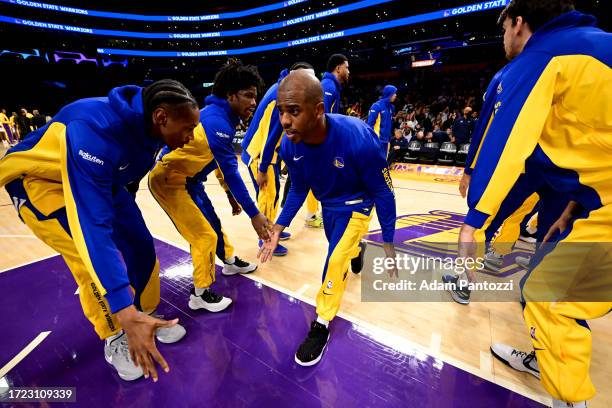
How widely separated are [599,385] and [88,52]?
3987 centimetres

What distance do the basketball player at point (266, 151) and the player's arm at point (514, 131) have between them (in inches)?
96.0

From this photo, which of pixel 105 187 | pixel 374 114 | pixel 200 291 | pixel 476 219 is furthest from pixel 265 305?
pixel 374 114

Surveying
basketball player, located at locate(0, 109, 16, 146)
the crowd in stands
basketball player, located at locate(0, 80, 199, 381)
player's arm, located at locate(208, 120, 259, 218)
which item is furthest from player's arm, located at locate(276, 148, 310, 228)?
basketball player, located at locate(0, 109, 16, 146)

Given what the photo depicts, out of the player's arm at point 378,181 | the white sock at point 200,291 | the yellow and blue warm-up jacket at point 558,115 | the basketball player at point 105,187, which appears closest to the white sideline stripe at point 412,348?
the player's arm at point 378,181

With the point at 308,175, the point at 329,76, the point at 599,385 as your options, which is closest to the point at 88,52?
the point at 329,76

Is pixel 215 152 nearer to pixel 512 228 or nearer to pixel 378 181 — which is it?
pixel 378 181

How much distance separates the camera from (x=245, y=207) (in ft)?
7.27

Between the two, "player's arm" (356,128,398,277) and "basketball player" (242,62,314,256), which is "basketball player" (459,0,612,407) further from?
"basketball player" (242,62,314,256)

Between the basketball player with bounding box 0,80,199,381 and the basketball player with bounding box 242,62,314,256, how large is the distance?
5.26ft

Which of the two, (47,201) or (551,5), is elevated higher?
(551,5)

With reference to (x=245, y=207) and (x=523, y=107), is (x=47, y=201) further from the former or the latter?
(x=523, y=107)

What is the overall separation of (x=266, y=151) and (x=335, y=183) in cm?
160

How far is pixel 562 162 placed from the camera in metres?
1.31

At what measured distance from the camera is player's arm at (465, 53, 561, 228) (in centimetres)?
117
